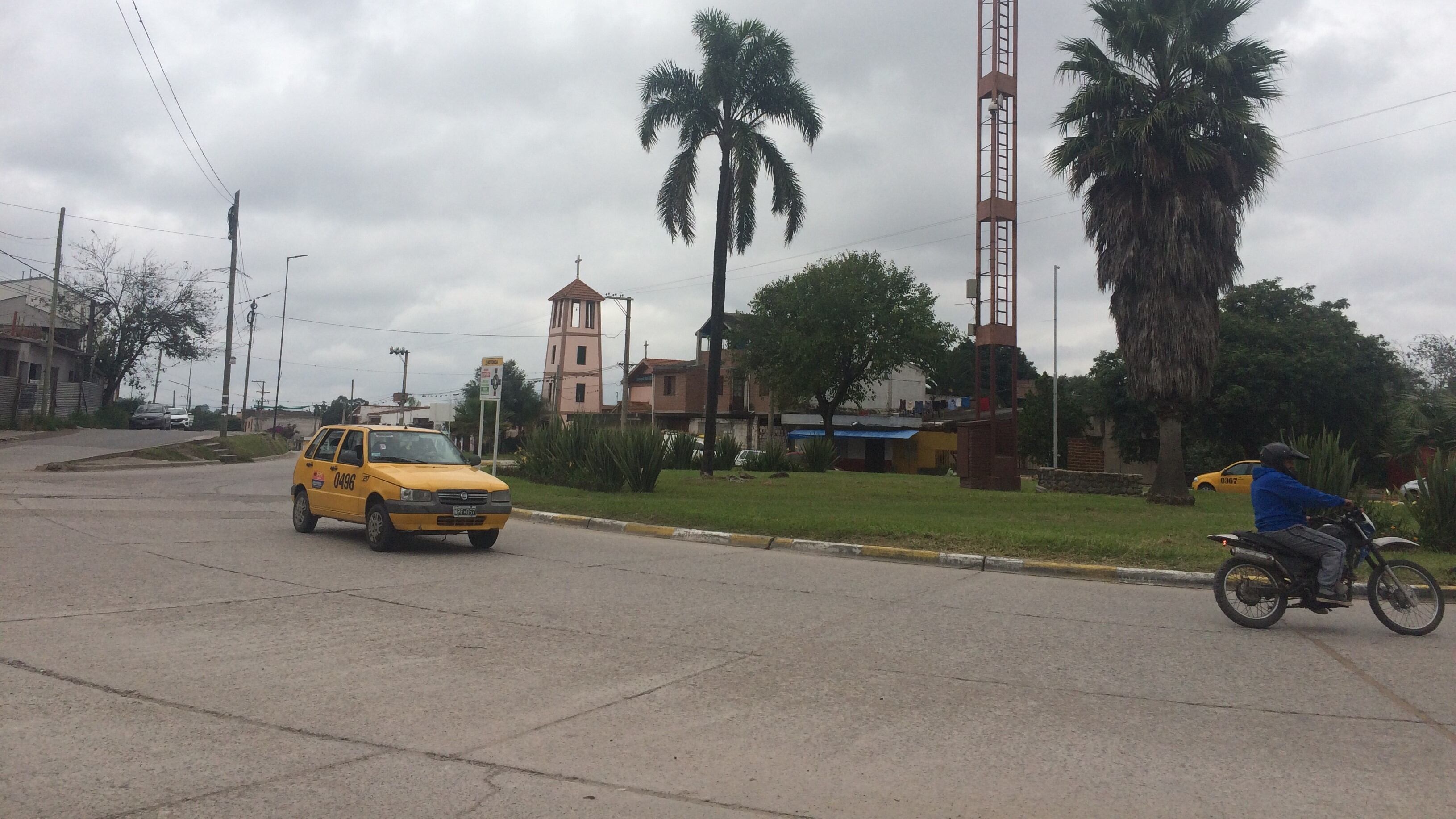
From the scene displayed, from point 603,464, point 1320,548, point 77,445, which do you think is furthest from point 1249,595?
point 77,445

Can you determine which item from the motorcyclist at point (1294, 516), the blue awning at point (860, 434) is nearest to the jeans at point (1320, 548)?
the motorcyclist at point (1294, 516)

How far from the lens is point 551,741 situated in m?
4.91

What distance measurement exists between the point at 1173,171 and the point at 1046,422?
1511 inches

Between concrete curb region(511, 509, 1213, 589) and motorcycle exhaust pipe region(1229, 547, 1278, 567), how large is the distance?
2.87 meters

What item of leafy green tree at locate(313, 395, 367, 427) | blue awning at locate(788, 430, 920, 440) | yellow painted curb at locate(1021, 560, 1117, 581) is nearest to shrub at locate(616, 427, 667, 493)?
yellow painted curb at locate(1021, 560, 1117, 581)

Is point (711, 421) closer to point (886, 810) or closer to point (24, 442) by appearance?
point (886, 810)

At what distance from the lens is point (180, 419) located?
60.9m

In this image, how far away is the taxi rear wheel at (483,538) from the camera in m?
13.0

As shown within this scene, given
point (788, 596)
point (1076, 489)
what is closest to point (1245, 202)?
point (1076, 489)

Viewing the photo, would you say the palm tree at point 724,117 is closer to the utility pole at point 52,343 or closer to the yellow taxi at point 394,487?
the yellow taxi at point 394,487

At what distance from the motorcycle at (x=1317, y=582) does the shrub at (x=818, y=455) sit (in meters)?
27.4

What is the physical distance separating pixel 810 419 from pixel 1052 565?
1885 inches

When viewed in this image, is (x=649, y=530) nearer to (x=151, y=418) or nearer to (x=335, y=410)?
(x=151, y=418)

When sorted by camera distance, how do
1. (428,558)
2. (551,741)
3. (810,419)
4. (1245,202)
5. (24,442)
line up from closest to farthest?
(551,741), (428,558), (1245,202), (24,442), (810,419)
